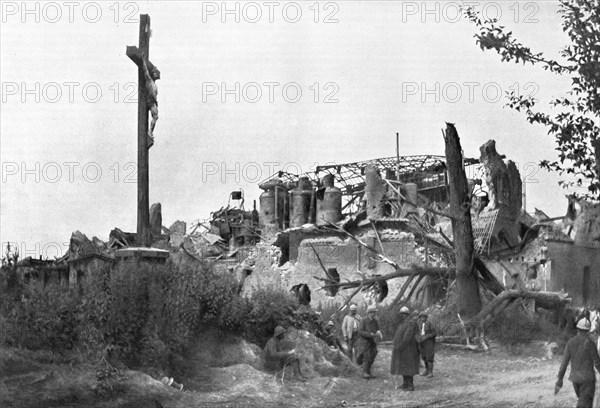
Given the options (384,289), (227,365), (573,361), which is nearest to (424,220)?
(384,289)

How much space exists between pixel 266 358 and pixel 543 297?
431 inches

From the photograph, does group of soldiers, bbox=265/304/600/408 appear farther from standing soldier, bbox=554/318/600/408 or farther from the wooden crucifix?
the wooden crucifix

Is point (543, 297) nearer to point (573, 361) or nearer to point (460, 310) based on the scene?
point (460, 310)

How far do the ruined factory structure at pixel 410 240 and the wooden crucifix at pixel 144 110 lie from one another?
27.8 ft

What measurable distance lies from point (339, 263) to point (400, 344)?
1545 cm

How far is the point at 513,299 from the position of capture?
953 inches

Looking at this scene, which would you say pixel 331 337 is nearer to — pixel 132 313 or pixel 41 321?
pixel 132 313

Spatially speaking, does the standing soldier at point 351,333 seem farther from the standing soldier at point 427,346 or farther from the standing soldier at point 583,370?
the standing soldier at point 583,370

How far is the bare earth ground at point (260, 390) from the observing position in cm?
1284

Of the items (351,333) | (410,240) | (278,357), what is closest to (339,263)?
(410,240)

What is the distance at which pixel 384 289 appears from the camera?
3022cm

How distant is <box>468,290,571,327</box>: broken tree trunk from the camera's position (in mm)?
23562

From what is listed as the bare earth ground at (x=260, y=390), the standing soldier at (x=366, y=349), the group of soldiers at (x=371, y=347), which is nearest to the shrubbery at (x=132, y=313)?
the bare earth ground at (x=260, y=390)

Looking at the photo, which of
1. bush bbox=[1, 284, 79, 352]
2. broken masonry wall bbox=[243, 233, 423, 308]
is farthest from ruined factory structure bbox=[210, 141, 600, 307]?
bush bbox=[1, 284, 79, 352]
